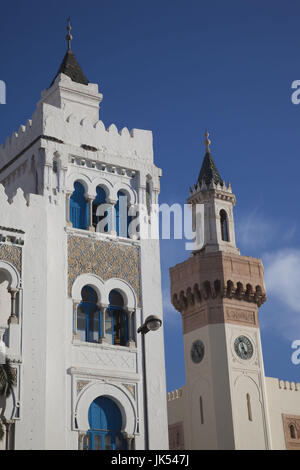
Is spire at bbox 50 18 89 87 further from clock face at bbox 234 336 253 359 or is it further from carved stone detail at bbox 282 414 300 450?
carved stone detail at bbox 282 414 300 450

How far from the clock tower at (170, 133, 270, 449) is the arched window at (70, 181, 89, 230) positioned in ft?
57.3

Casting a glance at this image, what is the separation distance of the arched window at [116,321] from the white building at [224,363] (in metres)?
16.2

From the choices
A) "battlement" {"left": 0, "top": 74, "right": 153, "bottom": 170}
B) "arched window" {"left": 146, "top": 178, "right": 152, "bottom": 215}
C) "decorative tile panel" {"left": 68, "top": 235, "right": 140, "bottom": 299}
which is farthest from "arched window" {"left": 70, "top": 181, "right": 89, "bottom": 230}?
"arched window" {"left": 146, "top": 178, "right": 152, "bottom": 215}

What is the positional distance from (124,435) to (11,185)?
336 inches

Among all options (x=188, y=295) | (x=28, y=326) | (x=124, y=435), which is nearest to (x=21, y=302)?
(x=28, y=326)

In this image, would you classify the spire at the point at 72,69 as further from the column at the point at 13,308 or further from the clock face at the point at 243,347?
the clock face at the point at 243,347

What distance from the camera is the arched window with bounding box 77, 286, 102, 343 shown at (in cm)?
2308

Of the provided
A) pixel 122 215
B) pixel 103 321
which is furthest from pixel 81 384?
pixel 122 215

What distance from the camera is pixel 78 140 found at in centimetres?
2489

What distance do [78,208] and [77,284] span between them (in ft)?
8.28

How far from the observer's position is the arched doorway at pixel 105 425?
22047 millimetres

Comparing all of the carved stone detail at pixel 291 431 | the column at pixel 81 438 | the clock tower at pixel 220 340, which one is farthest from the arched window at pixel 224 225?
the column at pixel 81 438

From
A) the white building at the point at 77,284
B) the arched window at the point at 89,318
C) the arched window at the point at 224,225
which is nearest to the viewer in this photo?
the white building at the point at 77,284
